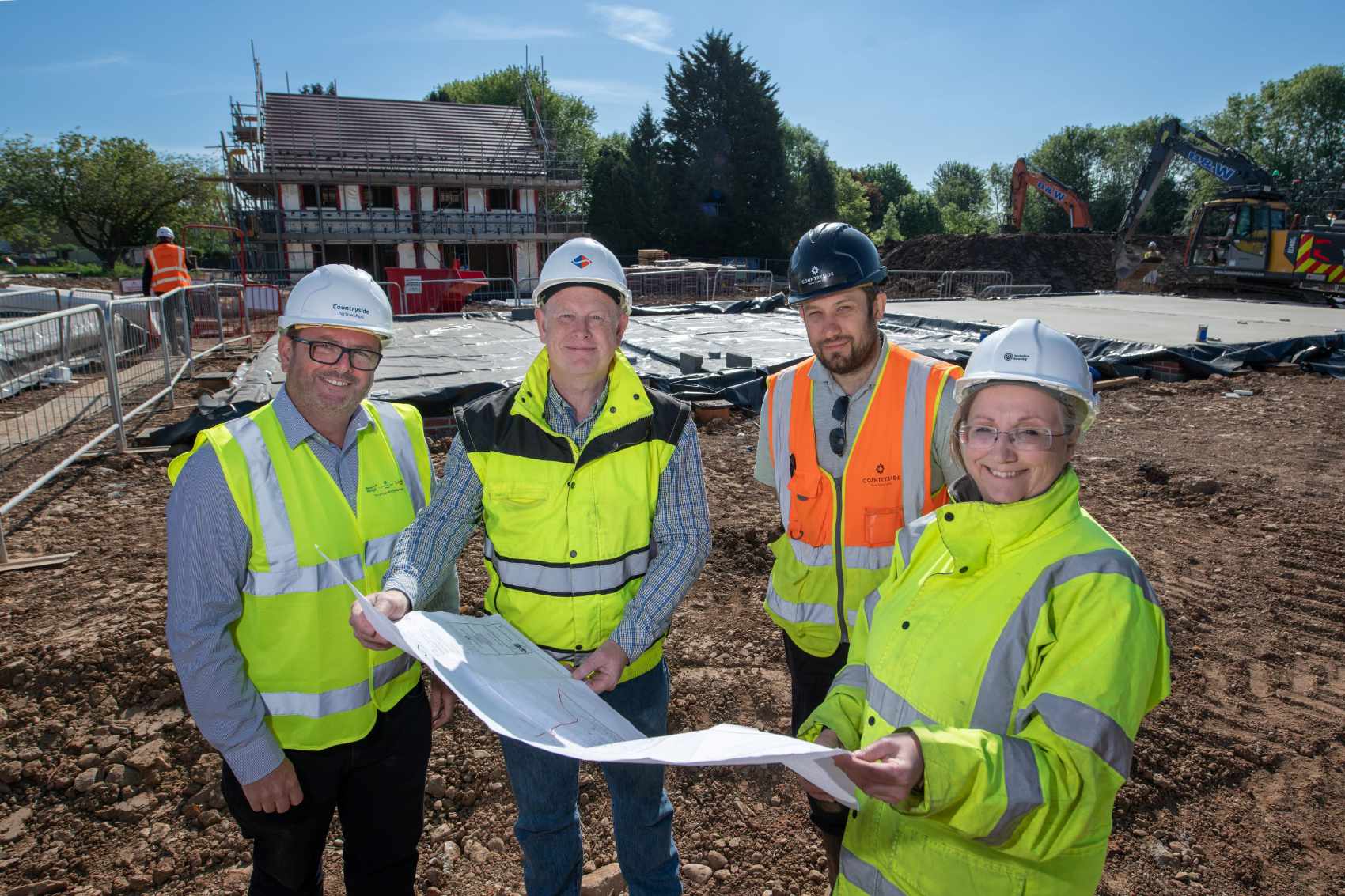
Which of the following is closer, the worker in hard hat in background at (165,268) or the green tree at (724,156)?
the worker in hard hat in background at (165,268)

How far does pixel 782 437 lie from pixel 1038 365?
1205 mm

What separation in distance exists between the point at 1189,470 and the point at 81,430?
10.9 m

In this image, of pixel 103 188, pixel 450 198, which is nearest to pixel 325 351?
pixel 450 198

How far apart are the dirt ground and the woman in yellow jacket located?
5.07 feet

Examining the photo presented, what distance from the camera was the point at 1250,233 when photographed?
22.1 m

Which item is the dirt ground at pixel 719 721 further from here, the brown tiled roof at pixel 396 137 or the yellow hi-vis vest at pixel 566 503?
the brown tiled roof at pixel 396 137

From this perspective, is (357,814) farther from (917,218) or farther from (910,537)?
(917,218)

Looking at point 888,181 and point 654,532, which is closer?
point 654,532

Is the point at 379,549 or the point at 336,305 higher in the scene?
the point at 336,305

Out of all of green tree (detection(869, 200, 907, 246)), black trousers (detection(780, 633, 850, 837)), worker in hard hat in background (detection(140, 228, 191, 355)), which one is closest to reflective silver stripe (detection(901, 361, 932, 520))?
black trousers (detection(780, 633, 850, 837))

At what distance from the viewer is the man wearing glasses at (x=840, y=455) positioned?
2533mm

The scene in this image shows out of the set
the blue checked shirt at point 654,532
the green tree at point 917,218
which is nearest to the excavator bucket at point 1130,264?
the blue checked shirt at point 654,532

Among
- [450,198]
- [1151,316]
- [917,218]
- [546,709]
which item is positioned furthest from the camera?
[917,218]

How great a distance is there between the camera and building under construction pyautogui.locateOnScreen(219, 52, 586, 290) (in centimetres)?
3547
